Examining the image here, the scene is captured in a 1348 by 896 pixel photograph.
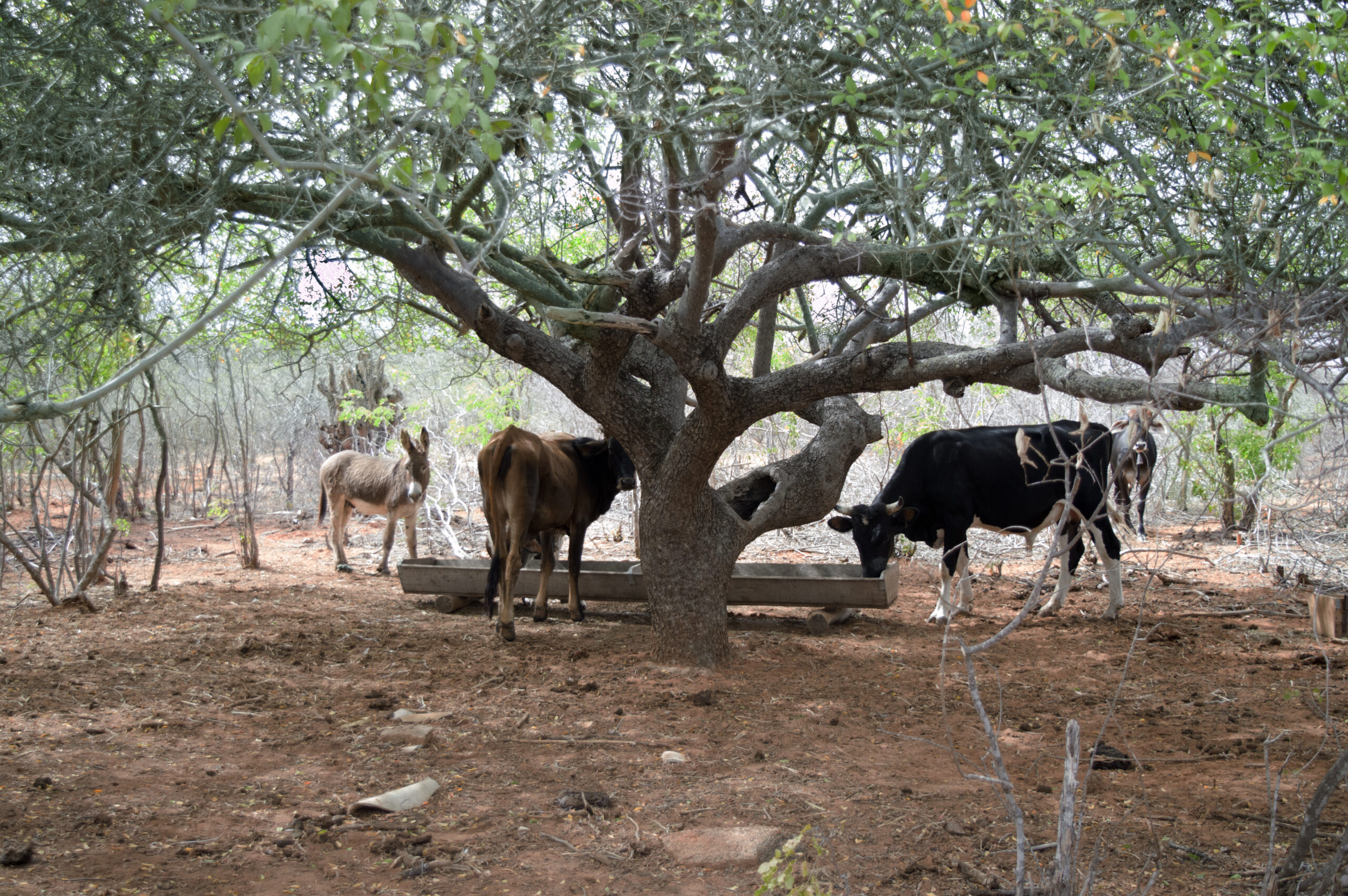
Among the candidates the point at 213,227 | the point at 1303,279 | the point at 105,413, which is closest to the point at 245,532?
the point at 105,413

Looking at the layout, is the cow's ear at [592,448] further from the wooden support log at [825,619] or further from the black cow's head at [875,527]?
the wooden support log at [825,619]

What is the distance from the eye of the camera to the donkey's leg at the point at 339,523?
12328 mm

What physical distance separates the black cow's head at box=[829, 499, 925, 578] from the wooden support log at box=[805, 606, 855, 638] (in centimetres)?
45

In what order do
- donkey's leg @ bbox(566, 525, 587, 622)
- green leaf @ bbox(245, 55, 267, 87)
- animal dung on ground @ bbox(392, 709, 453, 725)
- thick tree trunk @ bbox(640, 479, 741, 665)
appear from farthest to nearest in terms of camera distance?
donkey's leg @ bbox(566, 525, 587, 622) < thick tree trunk @ bbox(640, 479, 741, 665) < animal dung on ground @ bbox(392, 709, 453, 725) < green leaf @ bbox(245, 55, 267, 87)

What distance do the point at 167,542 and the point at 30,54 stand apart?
10669 millimetres

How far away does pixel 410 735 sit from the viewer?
17.7ft

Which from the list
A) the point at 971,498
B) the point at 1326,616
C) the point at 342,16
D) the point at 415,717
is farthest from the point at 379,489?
the point at 342,16

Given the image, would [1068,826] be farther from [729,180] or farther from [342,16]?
[729,180]

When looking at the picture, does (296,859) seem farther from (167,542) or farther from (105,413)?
(167,542)

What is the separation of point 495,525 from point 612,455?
4.78ft

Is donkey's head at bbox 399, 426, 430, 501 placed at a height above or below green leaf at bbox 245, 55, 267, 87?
below

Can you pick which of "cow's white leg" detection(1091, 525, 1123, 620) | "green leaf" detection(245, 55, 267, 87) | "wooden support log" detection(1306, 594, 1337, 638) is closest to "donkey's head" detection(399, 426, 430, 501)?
"cow's white leg" detection(1091, 525, 1123, 620)

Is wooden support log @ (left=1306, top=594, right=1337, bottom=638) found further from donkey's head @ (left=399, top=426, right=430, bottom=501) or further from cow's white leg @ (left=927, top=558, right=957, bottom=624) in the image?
donkey's head @ (left=399, top=426, right=430, bottom=501)

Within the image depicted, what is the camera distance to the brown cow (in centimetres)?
798
